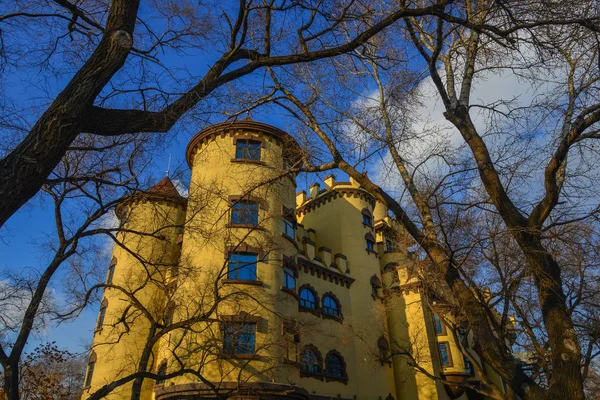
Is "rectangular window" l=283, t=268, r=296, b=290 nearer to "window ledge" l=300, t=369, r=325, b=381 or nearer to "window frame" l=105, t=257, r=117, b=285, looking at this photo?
"window ledge" l=300, t=369, r=325, b=381

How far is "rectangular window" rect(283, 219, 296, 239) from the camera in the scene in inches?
850

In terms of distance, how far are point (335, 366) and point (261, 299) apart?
688cm

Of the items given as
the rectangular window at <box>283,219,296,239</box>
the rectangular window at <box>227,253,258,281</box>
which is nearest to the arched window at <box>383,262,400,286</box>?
the rectangular window at <box>283,219,296,239</box>

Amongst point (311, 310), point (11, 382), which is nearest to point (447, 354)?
point (311, 310)

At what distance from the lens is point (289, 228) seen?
72.9ft

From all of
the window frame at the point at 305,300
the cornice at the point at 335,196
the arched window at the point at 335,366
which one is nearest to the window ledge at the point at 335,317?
the window frame at the point at 305,300

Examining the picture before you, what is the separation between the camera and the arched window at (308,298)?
22.3 metres

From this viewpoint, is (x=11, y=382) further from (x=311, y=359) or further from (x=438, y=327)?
(x=438, y=327)

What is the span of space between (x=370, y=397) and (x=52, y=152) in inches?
886

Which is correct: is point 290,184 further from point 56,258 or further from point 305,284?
point 56,258

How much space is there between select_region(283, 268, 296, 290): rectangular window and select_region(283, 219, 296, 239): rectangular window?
5.86ft

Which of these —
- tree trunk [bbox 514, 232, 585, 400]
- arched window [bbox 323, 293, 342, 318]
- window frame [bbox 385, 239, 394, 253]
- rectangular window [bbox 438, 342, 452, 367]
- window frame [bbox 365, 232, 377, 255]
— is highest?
window frame [bbox 385, 239, 394, 253]

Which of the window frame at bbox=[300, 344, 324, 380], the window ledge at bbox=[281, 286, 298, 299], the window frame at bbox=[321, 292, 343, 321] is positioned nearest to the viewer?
the window ledge at bbox=[281, 286, 298, 299]

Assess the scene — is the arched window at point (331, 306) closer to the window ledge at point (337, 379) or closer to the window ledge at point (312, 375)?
the window ledge at point (337, 379)
